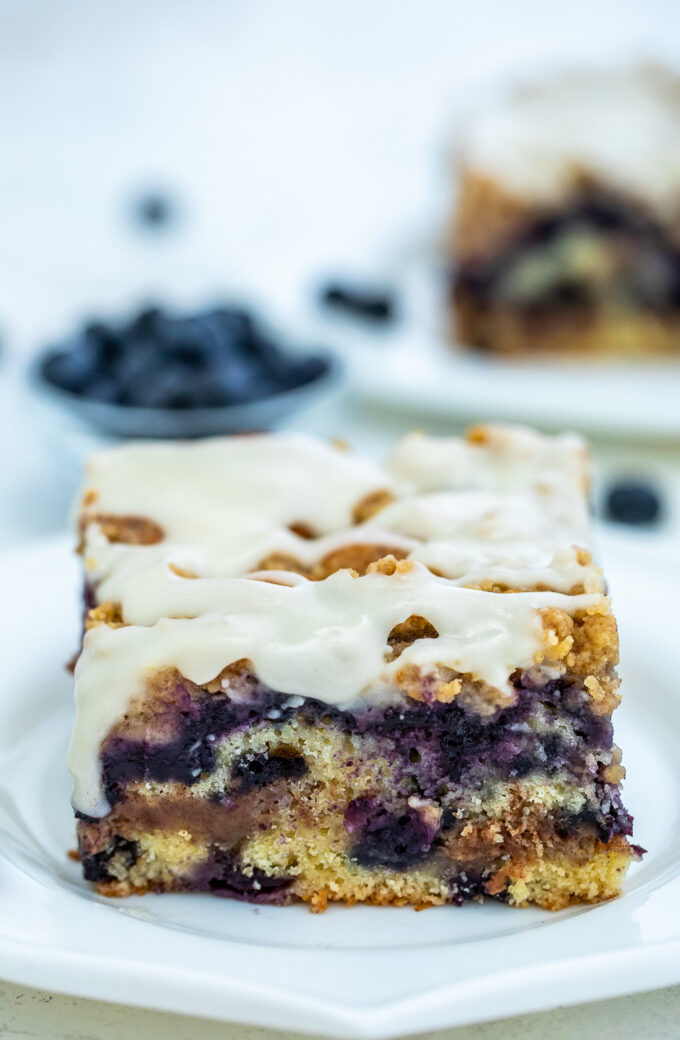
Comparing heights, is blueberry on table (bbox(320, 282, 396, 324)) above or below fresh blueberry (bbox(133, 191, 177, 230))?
above

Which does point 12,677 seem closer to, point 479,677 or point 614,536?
point 479,677

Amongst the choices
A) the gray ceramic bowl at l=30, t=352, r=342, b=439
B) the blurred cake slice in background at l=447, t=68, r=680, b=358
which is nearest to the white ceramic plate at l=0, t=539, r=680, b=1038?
the gray ceramic bowl at l=30, t=352, r=342, b=439

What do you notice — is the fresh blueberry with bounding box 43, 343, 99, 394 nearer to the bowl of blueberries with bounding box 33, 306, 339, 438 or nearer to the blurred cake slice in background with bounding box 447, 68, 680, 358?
the bowl of blueberries with bounding box 33, 306, 339, 438

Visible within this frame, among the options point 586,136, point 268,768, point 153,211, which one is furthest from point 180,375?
point 153,211

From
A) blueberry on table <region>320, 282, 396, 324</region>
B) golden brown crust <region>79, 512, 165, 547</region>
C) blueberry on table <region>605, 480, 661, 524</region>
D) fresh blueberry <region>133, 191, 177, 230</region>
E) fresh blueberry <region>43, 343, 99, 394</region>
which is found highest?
golden brown crust <region>79, 512, 165, 547</region>

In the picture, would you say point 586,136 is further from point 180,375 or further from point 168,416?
point 168,416

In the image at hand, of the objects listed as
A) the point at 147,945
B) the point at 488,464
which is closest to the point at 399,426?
the point at 488,464
